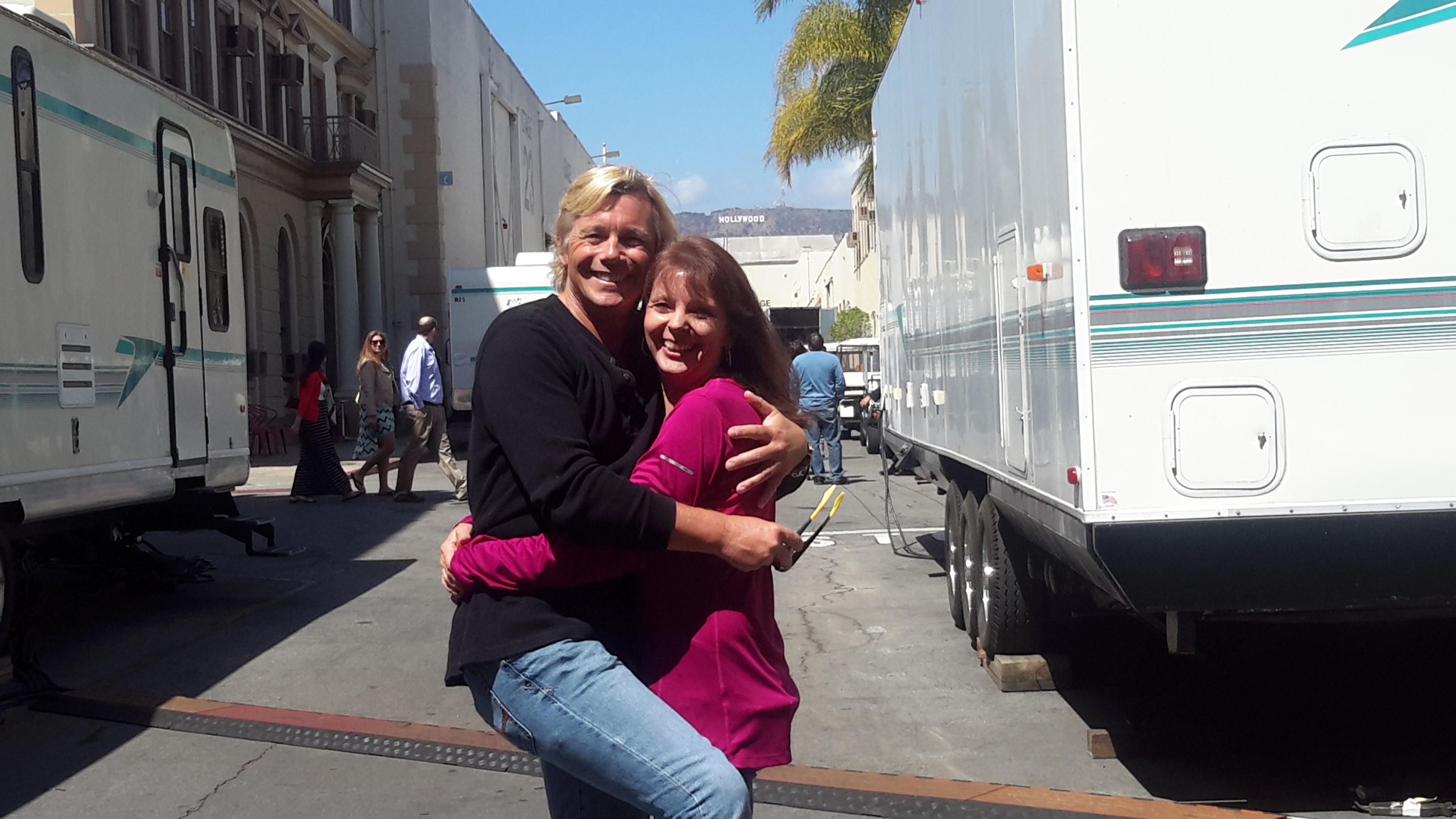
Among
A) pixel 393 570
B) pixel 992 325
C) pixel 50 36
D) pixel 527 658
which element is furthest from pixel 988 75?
pixel 393 570

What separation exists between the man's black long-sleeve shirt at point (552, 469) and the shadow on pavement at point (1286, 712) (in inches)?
120

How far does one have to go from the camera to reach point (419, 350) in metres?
14.9

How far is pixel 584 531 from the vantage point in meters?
2.35

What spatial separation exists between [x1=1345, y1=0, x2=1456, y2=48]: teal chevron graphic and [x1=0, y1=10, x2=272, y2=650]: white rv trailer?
6031mm

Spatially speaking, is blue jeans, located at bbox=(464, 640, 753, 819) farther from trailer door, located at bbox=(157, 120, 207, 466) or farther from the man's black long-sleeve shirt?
trailer door, located at bbox=(157, 120, 207, 466)

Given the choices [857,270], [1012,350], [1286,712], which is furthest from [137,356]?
[857,270]

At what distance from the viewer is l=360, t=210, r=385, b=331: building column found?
3234cm

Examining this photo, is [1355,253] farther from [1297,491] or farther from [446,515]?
[446,515]

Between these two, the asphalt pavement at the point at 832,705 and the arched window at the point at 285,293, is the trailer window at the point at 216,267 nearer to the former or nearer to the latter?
the asphalt pavement at the point at 832,705

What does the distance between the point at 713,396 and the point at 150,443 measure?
22.9 ft

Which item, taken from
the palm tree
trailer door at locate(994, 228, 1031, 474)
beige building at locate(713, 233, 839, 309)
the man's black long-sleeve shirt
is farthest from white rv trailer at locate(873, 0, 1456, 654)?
beige building at locate(713, 233, 839, 309)

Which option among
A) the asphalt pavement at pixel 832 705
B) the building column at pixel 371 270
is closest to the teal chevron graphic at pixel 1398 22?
the asphalt pavement at pixel 832 705

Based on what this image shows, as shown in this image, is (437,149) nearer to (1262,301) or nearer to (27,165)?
(27,165)

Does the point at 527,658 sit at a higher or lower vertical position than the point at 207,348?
lower
